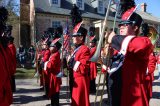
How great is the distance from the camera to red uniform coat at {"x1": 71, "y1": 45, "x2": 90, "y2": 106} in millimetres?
6383

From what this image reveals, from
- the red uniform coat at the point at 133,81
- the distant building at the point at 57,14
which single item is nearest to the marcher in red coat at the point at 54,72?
the red uniform coat at the point at 133,81

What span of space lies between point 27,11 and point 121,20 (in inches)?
1046

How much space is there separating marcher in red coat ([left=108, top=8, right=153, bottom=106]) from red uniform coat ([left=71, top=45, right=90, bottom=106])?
70.7 inches

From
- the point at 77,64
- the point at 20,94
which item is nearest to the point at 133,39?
the point at 77,64

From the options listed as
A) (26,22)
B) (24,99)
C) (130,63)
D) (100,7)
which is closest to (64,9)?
(26,22)

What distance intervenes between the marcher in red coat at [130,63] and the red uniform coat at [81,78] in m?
1.80

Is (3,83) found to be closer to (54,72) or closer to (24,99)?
(54,72)

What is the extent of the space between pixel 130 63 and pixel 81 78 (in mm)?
2392

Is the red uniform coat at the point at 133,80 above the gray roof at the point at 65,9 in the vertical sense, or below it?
below

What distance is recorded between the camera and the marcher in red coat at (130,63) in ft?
12.9

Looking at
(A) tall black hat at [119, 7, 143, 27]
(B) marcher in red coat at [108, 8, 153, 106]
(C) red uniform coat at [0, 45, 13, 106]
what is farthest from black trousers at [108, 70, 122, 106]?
(C) red uniform coat at [0, 45, 13, 106]

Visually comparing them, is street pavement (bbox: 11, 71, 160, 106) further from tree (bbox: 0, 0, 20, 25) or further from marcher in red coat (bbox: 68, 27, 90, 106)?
tree (bbox: 0, 0, 20, 25)

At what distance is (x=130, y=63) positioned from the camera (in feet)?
13.9

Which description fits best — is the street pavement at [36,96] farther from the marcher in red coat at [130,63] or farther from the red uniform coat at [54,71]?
the marcher in red coat at [130,63]
